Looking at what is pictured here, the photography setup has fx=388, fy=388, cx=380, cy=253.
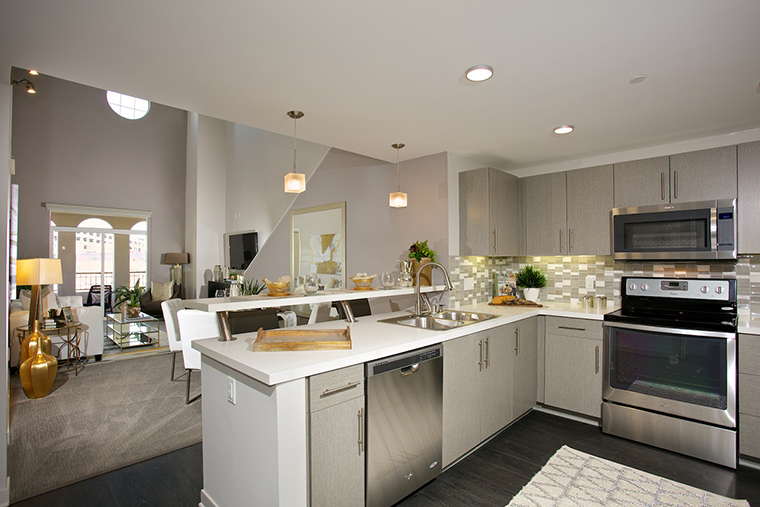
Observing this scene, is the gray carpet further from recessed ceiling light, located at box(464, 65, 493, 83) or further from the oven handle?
the oven handle

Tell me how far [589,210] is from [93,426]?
457 cm

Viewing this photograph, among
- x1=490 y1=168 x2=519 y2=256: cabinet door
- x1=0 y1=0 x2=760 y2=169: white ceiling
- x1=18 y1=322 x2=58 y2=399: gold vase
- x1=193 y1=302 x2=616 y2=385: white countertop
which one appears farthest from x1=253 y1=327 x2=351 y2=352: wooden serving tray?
x1=18 y1=322 x2=58 y2=399: gold vase

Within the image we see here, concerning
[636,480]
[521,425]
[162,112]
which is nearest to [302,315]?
[521,425]

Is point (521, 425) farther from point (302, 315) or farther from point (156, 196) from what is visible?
point (156, 196)

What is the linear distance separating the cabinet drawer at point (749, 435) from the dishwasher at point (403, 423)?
1.98 m

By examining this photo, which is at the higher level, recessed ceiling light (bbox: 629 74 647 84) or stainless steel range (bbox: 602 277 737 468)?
recessed ceiling light (bbox: 629 74 647 84)

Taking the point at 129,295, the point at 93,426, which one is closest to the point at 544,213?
the point at 93,426

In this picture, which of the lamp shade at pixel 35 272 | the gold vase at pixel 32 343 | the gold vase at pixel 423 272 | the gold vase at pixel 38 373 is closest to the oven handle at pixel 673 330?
the gold vase at pixel 423 272

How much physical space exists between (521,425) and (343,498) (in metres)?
1.92

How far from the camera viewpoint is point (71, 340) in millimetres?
4711

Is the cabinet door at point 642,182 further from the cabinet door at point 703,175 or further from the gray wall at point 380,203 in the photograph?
the gray wall at point 380,203

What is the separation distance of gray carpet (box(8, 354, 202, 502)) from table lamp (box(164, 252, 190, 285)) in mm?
3956

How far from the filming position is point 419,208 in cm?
379

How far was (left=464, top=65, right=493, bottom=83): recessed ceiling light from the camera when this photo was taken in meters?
2.00
